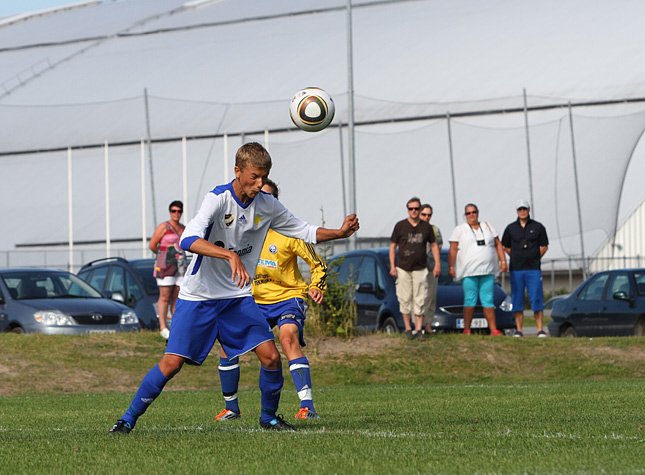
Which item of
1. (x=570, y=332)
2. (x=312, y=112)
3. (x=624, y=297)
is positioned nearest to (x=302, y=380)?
(x=312, y=112)

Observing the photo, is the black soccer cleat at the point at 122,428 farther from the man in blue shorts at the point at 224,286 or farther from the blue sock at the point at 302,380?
the blue sock at the point at 302,380

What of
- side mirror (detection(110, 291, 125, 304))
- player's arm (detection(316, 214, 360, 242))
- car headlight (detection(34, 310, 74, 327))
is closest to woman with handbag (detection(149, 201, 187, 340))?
car headlight (detection(34, 310, 74, 327))

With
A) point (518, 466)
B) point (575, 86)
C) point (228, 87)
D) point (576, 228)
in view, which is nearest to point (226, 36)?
point (228, 87)

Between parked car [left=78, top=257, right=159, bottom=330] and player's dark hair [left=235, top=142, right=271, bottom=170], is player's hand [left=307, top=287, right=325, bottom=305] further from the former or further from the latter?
parked car [left=78, top=257, right=159, bottom=330]

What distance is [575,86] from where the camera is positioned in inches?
1694

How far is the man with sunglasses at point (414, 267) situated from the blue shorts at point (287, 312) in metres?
6.54

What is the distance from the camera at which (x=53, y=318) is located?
16.8 m

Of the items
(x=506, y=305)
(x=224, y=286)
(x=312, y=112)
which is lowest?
(x=506, y=305)

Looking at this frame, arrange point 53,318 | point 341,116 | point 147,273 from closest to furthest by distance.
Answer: point 53,318 → point 147,273 → point 341,116

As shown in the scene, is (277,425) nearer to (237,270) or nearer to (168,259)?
(237,270)

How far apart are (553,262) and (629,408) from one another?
23435mm

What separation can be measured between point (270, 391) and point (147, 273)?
12.0m

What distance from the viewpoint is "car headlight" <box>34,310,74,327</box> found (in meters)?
16.7

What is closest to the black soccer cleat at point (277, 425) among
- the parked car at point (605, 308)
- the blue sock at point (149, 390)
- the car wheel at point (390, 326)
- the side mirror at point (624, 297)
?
the blue sock at point (149, 390)
